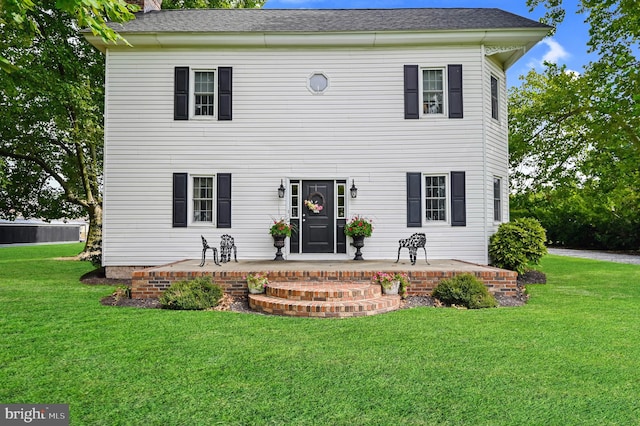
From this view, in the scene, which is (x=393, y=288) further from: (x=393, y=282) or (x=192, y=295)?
(x=192, y=295)

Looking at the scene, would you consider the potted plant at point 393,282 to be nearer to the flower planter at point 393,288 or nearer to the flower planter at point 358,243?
the flower planter at point 393,288

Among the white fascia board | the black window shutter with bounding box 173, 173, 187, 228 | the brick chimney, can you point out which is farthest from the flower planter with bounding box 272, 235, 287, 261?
the brick chimney

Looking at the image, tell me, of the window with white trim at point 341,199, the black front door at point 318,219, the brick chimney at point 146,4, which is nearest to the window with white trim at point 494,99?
the window with white trim at point 341,199

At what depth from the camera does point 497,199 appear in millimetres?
10375

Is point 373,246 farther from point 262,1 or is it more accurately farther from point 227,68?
point 262,1

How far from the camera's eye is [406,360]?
13.1 ft

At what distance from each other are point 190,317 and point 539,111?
12153mm

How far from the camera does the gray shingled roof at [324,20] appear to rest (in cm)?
954

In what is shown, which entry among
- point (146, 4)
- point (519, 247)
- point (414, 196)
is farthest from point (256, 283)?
point (146, 4)

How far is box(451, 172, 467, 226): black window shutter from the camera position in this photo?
9609 millimetres

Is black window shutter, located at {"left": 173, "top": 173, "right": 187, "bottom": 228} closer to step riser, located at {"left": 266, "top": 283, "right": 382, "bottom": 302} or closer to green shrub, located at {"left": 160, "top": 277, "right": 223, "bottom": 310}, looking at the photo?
green shrub, located at {"left": 160, "top": 277, "right": 223, "bottom": 310}
